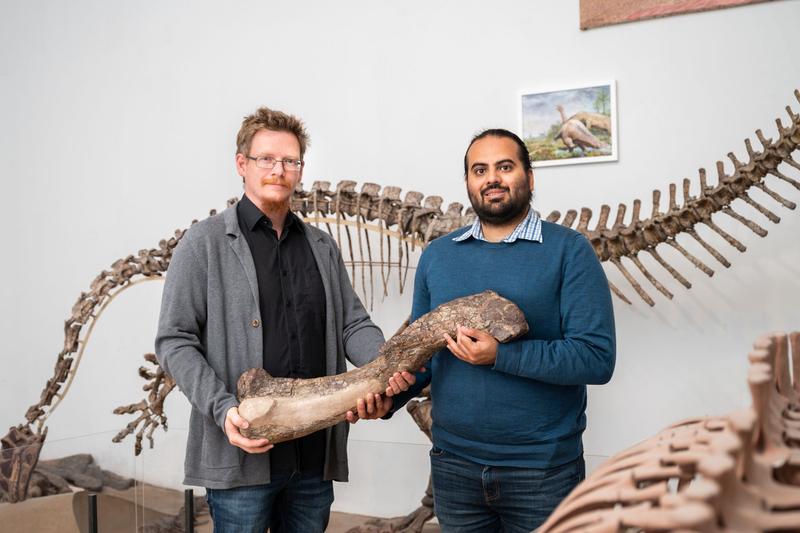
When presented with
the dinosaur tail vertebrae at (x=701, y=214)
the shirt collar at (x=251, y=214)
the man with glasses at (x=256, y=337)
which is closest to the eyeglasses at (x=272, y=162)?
the man with glasses at (x=256, y=337)

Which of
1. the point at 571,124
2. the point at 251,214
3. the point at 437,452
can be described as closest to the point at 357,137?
the point at 571,124

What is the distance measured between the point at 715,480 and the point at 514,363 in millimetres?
1099

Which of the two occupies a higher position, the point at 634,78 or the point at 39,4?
the point at 39,4

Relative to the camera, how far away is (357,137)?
15.2 ft

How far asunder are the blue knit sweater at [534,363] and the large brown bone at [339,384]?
10cm

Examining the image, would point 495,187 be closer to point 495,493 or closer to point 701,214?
point 495,493

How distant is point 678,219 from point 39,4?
521 cm

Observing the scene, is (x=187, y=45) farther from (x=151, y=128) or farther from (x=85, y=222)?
(x=85, y=222)

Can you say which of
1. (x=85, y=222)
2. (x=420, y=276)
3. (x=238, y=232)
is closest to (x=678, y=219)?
(x=420, y=276)

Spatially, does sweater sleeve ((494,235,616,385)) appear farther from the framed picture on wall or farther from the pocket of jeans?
the framed picture on wall

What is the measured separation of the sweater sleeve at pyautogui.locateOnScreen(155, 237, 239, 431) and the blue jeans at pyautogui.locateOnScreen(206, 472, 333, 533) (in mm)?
232

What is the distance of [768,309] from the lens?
3590 millimetres

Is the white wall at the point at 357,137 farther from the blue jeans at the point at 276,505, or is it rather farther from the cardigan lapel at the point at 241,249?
the cardigan lapel at the point at 241,249

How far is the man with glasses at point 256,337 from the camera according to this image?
1.97 metres
